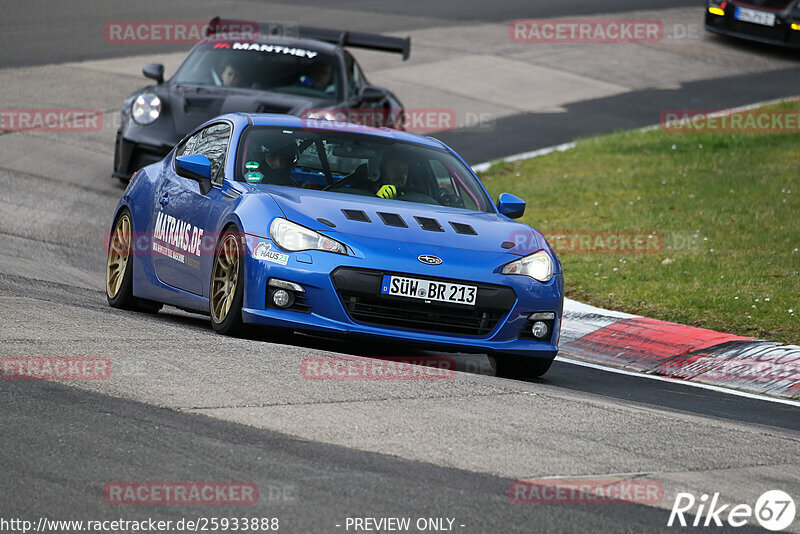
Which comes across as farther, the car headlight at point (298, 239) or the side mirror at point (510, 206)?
the side mirror at point (510, 206)

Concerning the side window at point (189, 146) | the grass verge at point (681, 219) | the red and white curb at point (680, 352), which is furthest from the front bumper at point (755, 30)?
the side window at point (189, 146)

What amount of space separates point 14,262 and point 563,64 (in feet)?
53.4

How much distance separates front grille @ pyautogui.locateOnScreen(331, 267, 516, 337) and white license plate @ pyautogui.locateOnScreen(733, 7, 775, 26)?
19579mm

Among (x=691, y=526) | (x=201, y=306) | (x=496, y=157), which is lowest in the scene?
(x=496, y=157)

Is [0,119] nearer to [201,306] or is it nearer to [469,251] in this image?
[201,306]

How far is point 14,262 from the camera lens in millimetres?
10555

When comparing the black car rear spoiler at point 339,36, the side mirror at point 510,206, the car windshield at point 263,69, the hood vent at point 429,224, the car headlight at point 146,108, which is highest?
the hood vent at point 429,224

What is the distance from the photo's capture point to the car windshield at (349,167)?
8.36 m

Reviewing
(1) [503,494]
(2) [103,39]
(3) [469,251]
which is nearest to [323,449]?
(1) [503,494]

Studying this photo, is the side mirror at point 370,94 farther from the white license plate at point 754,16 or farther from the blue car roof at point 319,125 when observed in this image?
the white license plate at point 754,16

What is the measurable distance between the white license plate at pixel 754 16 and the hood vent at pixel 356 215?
64.1 ft

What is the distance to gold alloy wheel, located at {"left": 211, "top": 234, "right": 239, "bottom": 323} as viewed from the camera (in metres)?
7.59

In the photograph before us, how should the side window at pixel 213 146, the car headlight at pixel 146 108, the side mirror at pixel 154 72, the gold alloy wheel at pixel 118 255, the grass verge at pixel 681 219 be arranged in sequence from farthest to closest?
the side mirror at pixel 154 72 → the car headlight at pixel 146 108 → the grass verge at pixel 681 219 → the gold alloy wheel at pixel 118 255 → the side window at pixel 213 146

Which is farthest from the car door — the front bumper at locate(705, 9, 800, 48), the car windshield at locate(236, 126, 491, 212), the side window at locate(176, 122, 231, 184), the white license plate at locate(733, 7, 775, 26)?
the front bumper at locate(705, 9, 800, 48)
